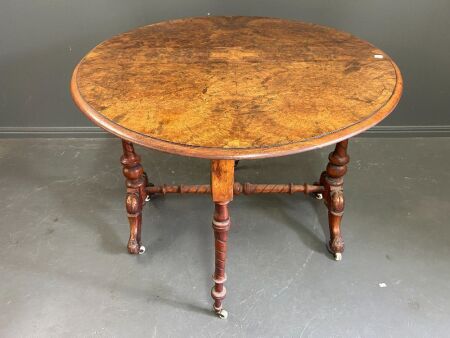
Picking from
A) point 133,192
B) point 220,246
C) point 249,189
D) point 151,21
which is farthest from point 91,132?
point 220,246

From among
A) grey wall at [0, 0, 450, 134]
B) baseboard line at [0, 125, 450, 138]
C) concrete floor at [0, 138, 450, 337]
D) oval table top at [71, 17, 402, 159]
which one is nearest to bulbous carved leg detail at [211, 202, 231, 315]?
concrete floor at [0, 138, 450, 337]

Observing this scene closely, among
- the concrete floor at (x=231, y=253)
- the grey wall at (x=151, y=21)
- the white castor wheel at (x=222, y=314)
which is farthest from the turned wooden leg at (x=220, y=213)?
the grey wall at (x=151, y=21)

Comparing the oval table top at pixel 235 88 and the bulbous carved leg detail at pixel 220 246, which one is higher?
the oval table top at pixel 235 88

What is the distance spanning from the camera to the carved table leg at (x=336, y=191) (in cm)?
157

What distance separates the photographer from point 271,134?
3.37ft

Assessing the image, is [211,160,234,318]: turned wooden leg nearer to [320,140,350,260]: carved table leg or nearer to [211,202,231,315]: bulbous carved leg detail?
[211,202,231,315]: bulbous carved leg detail

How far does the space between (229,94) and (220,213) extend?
36cm

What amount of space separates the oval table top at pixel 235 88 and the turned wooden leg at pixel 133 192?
0.32m

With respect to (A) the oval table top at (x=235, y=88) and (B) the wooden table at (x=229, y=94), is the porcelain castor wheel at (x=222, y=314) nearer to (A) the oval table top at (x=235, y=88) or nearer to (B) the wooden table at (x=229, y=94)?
(B) the wooden table at (x=229, y=94)

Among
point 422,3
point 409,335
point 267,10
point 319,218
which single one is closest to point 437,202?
point 319,218

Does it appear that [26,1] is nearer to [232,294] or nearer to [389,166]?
[232,294]

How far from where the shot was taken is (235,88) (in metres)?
1.23

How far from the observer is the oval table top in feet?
3.38

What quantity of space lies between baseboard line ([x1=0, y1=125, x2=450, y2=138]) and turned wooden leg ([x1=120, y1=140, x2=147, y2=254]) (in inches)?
34.4
